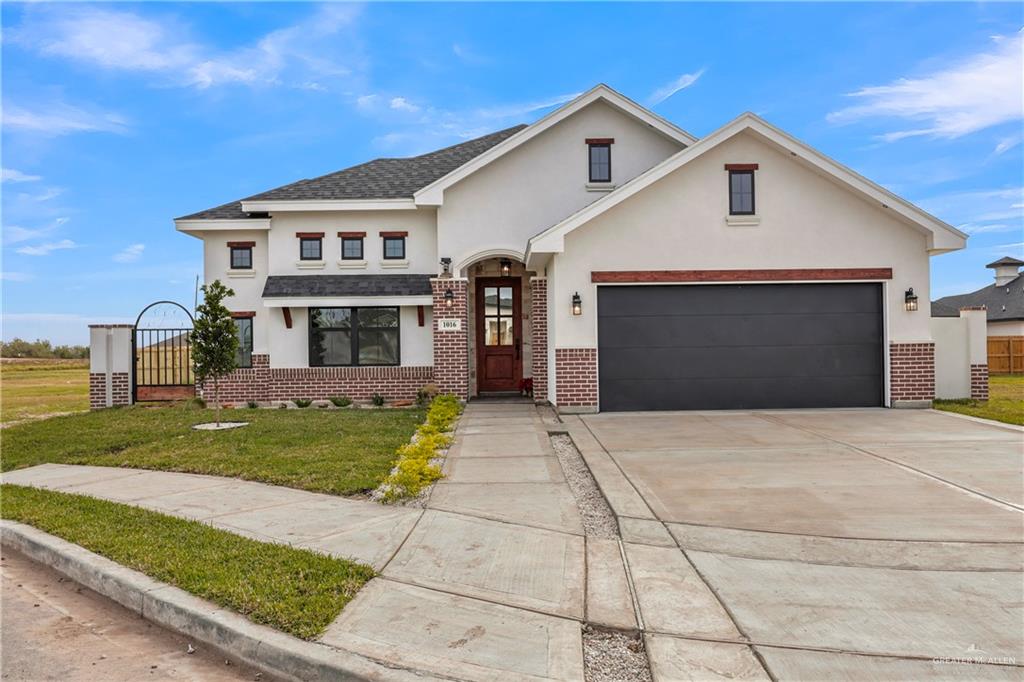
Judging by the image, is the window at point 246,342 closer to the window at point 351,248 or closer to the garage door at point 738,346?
the window at point 351,248

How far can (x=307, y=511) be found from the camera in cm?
572

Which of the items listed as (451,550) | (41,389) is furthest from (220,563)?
(41,389)

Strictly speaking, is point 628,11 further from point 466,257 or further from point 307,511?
point 307,511

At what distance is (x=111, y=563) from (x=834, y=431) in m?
9.80

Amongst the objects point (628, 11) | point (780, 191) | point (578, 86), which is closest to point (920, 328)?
point (780, 191)

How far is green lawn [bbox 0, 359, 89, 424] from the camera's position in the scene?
15.5 metres

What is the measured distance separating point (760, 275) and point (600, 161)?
16.3 feet

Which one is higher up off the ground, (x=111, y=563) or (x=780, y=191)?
(x=780, y=191)

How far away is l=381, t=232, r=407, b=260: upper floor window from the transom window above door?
2.37 metres

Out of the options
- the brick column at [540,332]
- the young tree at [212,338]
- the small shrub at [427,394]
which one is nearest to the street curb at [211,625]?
the young tree at [212,338]

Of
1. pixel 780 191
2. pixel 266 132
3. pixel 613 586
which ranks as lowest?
pixel 613 586

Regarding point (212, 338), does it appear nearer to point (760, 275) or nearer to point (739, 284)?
point (739, 284)

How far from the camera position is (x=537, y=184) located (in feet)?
48.7

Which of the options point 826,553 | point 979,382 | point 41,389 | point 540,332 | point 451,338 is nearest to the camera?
point 826,553
